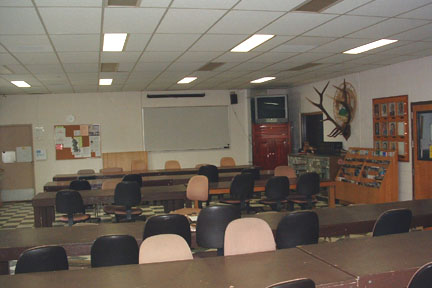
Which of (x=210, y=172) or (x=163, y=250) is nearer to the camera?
(x=163, y=250)

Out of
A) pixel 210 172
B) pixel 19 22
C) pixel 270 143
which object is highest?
pixel 19 22

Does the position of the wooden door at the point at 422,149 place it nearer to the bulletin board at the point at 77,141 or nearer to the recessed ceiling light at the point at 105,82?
the recessed ceiling light at the point at 105,82

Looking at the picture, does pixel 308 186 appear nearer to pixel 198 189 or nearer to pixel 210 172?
pixel 198 189

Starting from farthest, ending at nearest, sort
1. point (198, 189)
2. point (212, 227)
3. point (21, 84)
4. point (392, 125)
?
1. point (21, 84)
2. point (392, 125)
3. point (198, 189)
4. point (212, 227)

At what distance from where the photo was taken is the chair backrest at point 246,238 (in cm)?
324

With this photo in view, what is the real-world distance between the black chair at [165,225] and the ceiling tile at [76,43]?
8.00 feet

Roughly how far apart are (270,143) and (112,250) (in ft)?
30.2

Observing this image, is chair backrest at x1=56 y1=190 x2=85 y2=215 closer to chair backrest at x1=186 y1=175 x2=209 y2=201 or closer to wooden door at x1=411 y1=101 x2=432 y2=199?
chair backrest at x1=186 y1=175 x2=209 y2=201

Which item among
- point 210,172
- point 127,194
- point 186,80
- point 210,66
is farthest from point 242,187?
point 186,80

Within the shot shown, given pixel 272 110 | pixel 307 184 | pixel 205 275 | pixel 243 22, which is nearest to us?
pixel 205 275

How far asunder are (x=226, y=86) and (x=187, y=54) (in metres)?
5.05

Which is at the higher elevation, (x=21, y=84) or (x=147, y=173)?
(x=21, y=84)

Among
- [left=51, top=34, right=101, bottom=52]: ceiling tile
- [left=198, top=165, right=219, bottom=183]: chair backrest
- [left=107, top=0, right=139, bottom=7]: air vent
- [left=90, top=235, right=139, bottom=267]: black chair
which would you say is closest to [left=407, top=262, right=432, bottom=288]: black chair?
[left=90, top=235, right=139, bottom=267]: black chair

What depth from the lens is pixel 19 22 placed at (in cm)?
430
